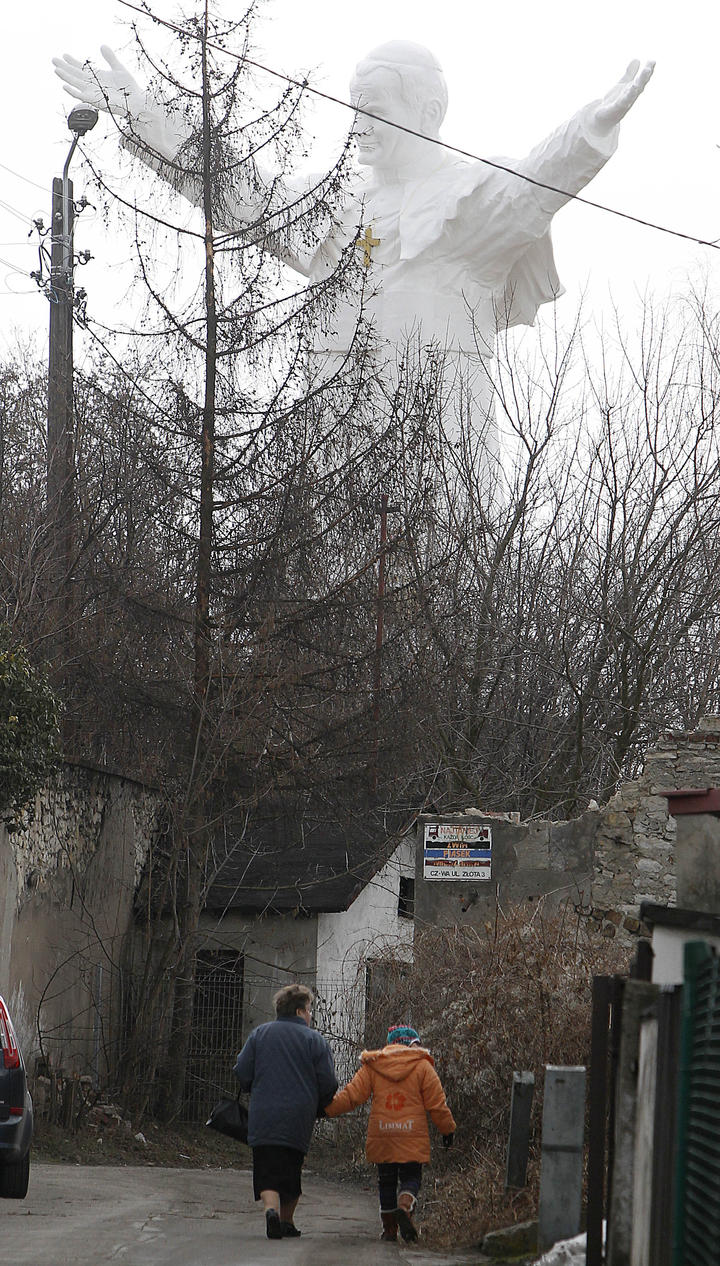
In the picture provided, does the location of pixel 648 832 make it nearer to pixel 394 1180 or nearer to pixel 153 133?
pixel 394 1180

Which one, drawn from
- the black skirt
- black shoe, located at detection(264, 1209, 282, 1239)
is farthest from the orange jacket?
black shoe, located at detection(264, 1209, 282, 1239)

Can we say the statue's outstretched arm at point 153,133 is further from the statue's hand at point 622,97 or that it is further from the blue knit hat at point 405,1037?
the blue knit hat at point 405,1037

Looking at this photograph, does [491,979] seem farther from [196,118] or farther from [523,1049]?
[196,118]

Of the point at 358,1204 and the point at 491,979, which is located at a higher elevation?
the point at 491,979

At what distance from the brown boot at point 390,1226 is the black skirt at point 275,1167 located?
59cm

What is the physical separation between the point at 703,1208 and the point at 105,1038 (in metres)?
13.4

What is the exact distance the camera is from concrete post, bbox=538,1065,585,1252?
7195 mm

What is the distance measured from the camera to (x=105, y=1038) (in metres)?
17.4

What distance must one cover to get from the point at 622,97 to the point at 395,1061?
56.8ft

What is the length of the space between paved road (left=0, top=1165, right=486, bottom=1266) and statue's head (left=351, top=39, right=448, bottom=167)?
18181 mm

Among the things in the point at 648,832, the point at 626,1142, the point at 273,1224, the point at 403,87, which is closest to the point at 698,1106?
the point at 626,1142

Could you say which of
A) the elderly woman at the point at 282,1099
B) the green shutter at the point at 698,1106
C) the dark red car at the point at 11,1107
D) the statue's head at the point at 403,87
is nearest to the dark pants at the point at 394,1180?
the elderly woman at the point at 282,1099

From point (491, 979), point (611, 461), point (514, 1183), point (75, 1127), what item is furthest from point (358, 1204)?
point (611, 461)

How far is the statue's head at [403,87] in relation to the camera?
25141 mm
